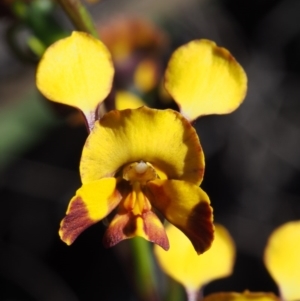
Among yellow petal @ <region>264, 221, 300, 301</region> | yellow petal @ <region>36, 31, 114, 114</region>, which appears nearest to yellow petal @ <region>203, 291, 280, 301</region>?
yellow petal @ <region>264, 221, 300, 301</region>

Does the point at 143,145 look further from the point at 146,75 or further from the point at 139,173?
the point at 146,75

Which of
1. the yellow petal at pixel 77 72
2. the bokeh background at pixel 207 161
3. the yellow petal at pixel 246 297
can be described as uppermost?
the yellow petal at pixel 77 72

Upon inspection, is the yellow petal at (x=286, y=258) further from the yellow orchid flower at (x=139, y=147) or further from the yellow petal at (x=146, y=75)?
the yellow petal at (x=146, y=75)

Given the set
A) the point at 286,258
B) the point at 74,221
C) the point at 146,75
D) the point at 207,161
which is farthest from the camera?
the point at 207,161

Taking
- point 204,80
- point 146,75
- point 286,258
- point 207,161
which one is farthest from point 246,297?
point 207,161

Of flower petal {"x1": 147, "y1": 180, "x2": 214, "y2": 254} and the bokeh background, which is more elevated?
flower petal {"x1": 147, "y1": 180, "x2": 214, "y2": 254}

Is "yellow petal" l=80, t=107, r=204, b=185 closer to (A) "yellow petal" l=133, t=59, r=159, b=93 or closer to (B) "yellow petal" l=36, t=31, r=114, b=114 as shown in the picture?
(B) "yellow petal" l=36, t=31, r=114, b=114

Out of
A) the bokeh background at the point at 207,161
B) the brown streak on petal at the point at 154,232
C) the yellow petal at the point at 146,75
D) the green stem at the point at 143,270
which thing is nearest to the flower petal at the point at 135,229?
the brown streak on petal at the point at 154,232
